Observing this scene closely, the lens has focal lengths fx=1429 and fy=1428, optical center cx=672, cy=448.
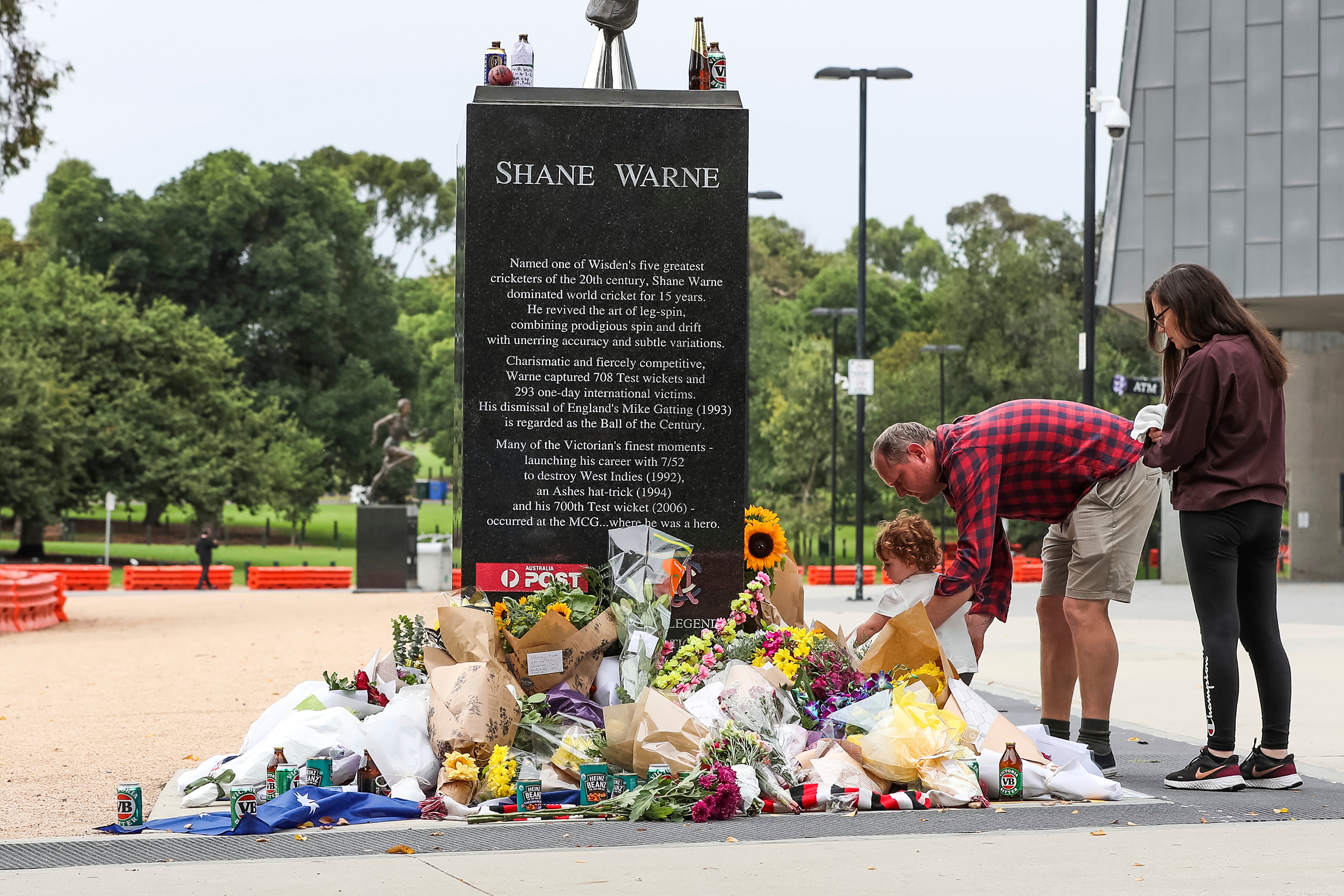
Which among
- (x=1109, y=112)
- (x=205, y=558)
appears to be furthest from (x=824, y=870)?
(x=205, y=558)

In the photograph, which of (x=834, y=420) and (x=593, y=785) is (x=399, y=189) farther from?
(x=593, y=785)

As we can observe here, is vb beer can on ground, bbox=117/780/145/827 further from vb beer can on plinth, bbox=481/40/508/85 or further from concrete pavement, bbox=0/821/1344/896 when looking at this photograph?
vb beer can on plinth, bbox=481/40/508/85

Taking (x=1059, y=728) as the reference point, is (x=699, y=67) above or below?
above

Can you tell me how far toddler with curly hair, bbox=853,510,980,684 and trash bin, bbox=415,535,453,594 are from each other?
2411cm

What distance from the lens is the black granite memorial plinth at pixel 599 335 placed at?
271 inches

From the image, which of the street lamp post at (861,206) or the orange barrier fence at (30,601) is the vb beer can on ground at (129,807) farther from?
the street lamp post at (861,206)

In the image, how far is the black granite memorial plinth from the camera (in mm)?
6891

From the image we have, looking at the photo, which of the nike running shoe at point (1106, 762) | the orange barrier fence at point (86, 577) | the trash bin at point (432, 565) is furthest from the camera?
the orange barrier fence at point (86, 577)

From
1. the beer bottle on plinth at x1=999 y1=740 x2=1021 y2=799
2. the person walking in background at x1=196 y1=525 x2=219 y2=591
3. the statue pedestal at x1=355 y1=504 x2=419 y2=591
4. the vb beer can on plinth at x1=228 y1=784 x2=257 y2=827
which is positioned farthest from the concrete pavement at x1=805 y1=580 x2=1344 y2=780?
the person walking in background at x1=196 y1=525 x2=219 y2=591

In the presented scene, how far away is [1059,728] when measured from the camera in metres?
6.17

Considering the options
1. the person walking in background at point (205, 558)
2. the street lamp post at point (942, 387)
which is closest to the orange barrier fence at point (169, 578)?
the person walking in background at point (205, 558)

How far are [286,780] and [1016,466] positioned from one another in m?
3.10

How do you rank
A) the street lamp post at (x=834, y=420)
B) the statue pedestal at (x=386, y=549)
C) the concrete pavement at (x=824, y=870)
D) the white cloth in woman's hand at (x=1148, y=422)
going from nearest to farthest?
the concrete pavement at (x=824, y=870) → the white cloth in woman's hand at (x=1148, y=422) → the statue pedestal at (x=386, y=549) → the street lamp post at (x=834, y=420)

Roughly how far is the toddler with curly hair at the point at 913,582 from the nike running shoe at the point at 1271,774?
1139 mm
